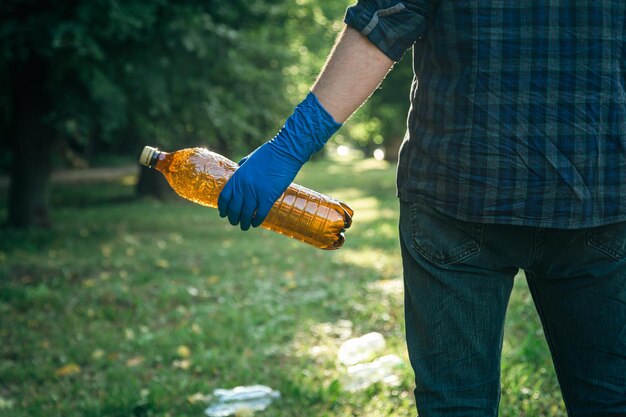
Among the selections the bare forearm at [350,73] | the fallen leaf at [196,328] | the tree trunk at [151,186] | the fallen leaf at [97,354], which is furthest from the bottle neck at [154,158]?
the tree trunk at [151,186]

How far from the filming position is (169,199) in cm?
1909

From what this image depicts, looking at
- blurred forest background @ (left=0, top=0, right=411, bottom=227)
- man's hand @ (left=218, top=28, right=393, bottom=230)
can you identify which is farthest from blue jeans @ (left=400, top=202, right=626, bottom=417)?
Answer: blurred forest background @ (left=0, top=0, right=411, bottom=227)

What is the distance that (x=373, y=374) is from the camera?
4156 millimetres

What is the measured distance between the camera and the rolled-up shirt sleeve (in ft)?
6.39

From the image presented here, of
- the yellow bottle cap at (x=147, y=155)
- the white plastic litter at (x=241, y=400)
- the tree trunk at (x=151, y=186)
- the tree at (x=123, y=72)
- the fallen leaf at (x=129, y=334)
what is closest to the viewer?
the yellow bottle cap at (x=147, y=155)

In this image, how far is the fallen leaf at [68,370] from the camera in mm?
4699

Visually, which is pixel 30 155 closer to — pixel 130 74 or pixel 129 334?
pixel 130 74

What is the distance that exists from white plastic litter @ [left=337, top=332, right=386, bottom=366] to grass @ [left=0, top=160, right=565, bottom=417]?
88 mm

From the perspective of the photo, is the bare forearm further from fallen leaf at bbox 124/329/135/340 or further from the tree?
the tree

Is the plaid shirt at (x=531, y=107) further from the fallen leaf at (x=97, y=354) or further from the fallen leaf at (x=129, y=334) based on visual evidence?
the fallen leaf at (x=129, y=334)

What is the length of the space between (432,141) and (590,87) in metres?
0.43

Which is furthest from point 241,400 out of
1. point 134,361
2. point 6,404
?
point 6,404

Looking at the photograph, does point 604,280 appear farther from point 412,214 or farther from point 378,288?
point 378,288

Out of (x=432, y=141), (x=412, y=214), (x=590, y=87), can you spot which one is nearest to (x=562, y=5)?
(x=590, y=87)
